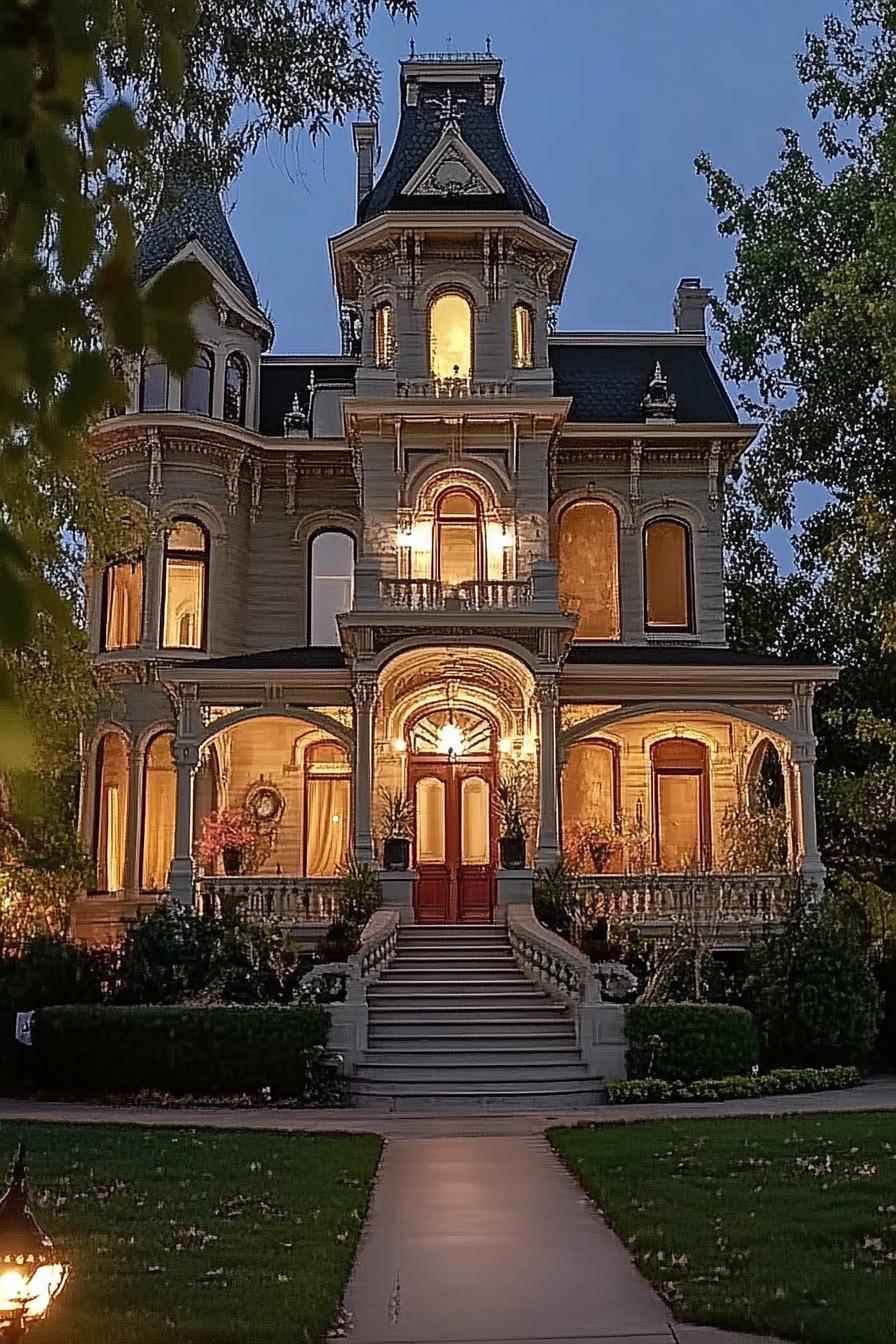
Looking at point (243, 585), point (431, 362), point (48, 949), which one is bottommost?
point (48, 949)

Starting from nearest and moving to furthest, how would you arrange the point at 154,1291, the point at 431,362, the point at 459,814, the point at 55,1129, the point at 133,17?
the point at 133,17 < the point at 154,1291 < the point at 55,1129 < the point at 459,814 < the point at 431,362

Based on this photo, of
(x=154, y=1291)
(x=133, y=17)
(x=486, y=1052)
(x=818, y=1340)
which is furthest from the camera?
(x=486, y=1052)

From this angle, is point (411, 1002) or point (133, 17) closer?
point (133, 17)

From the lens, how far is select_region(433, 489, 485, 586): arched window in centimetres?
2550

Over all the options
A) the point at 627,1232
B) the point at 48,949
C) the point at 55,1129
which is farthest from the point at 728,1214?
the point at 48,949

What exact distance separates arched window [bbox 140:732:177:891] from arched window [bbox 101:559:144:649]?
2042mm

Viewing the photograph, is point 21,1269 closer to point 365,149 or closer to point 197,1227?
point 197,1227

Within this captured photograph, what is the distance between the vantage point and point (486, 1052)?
1705cm

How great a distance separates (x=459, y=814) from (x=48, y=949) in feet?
26.8

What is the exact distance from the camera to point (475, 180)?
26.4m

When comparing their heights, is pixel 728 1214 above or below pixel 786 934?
below

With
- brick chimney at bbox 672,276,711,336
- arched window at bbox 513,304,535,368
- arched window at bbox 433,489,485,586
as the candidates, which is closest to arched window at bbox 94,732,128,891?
arched window at bbox 433,489,485,586

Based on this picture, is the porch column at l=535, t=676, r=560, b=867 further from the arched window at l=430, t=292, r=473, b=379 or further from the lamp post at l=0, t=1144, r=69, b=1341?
the lamp post at l=0, t=1144, r=69, b=1341

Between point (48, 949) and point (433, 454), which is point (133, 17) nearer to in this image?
point (48, 949)
